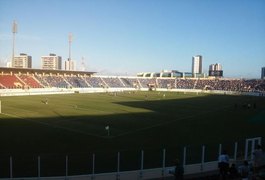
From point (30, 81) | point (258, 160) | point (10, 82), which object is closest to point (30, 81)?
point (30, 81)

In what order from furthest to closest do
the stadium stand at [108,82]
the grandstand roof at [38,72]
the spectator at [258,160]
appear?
1. the stadium stand at [108,82]
2. the grandstand roof at [38,72]
3. the spectator at [258,160]

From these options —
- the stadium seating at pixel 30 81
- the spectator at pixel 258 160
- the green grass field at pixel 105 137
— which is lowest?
the green grass field at pixel 105 137

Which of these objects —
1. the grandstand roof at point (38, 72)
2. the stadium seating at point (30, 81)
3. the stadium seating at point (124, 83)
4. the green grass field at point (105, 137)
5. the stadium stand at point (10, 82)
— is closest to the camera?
the green grass field at point (105, 137)

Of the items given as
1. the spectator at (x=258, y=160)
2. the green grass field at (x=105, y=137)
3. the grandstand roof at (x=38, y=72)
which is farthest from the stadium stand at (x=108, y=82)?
the spectator at (x=258, y=160)

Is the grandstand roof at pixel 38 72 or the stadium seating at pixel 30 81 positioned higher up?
the grandstand roof at pixel 38 72

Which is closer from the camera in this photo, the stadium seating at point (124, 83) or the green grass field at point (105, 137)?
the green grass field at point (105, 137)

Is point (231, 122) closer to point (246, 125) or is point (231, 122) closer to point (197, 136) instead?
point (246, 125)

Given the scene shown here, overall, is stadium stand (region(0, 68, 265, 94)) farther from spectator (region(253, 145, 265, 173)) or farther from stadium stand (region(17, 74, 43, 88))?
spectator (region(253, 145, 265, 173))

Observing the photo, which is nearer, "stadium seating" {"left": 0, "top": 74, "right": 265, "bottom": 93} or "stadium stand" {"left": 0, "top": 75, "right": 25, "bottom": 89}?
"stadium stand" {"left": 0, "top": 75, "right": 25, "bottom": 89}

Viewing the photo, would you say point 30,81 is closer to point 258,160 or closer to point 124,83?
point 124,83

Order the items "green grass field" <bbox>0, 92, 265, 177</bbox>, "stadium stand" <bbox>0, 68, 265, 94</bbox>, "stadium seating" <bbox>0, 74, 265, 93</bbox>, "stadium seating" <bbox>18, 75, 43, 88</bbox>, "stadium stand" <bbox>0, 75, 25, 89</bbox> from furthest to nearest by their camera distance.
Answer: "stadium seating" <bbox>18, 75, 43, 88</bbox>
"stadium seating" <bbox>0, 74, 265, 93</bbox>
"stadium stand" <bbox>0, 68, 265, 94</bbox>
"stadium stand" <bbox>0, 75, 25, 89</bbox>
"green grass field" <bbox>0, 92, 265, 177</bbox>

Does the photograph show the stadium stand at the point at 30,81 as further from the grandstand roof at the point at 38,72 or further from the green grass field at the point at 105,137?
the green grass field at the point at 105,137

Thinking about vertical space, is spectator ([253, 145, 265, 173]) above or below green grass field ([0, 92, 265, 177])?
above

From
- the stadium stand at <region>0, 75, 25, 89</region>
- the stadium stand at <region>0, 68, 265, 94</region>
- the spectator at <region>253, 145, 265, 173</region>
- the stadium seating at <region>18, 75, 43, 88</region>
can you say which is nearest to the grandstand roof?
the stadium stand at <region>0, 68, 265, 94</region>
